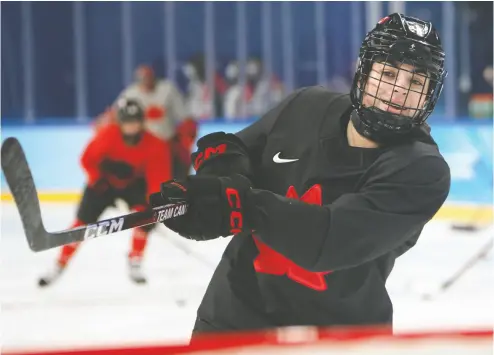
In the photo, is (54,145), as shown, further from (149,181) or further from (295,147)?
(295,147)

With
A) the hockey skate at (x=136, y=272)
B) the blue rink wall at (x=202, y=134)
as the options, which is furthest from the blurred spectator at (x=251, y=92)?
the hockey skate at (x=136, y=272)

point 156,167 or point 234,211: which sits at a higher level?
point 234,211

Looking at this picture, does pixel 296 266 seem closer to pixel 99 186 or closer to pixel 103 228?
pixel 103 228

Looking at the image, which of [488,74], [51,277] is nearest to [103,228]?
[51,277]

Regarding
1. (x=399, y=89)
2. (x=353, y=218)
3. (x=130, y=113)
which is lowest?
(x=130, y=113)

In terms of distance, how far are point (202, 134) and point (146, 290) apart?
160 centimetres

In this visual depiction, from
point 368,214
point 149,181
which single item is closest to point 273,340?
point 368,214

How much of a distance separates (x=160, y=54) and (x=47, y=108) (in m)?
0.93

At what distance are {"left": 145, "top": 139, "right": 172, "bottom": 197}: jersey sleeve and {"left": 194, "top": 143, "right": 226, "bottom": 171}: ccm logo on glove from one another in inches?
89.7

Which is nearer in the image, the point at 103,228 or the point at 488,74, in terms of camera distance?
the point at 103,228

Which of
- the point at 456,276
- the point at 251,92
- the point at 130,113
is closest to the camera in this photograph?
the point at 456,276

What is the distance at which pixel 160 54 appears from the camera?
19.0 ft

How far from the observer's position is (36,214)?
0.87m

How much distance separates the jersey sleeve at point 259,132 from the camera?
4.19 feet
